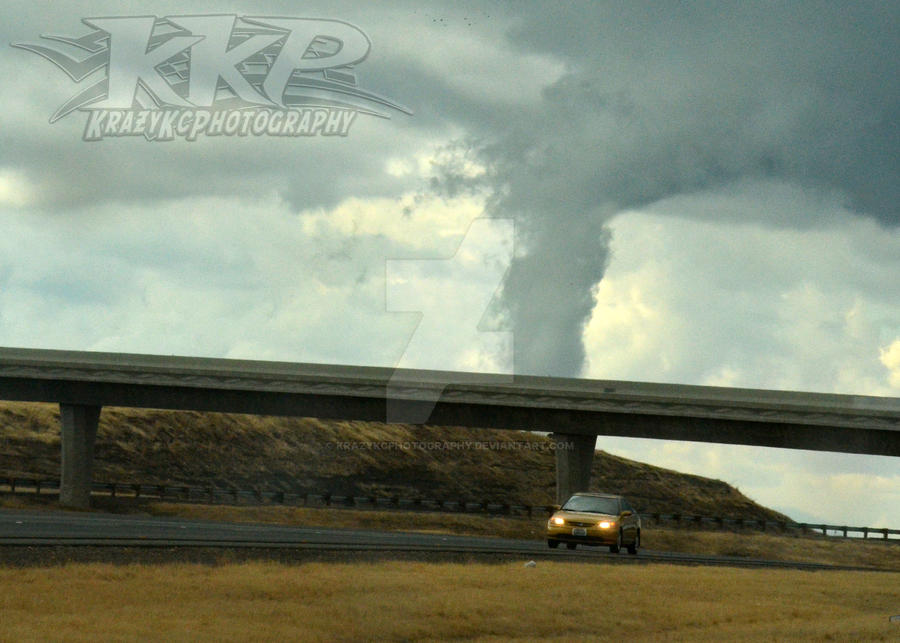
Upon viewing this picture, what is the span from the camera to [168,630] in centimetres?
1566

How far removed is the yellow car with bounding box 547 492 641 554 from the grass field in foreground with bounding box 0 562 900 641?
9272 millimetres

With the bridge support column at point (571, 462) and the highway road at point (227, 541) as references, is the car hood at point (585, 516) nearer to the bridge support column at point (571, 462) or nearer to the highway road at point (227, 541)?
the highway road at point (227, 541)

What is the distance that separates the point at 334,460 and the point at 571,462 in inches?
1723

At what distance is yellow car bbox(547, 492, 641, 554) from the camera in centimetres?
3684

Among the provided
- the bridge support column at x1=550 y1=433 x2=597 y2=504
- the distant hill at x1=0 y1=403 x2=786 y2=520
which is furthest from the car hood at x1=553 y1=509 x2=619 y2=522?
the distant hill at x1=0 y1=403 x2=786 y2=520

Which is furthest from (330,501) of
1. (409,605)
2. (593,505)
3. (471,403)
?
(409,605)

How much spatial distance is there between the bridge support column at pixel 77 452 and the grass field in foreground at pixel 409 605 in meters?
42.4

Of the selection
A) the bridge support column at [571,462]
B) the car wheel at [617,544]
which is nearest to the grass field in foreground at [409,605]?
the car wheel at [617,544]

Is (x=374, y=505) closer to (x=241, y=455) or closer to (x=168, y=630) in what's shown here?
(x=241, y=455)

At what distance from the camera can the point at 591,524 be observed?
36875 mm

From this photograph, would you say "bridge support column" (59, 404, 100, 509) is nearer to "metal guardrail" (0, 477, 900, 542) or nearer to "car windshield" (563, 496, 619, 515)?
"metal guardrail" (0, 477, 900, 542)

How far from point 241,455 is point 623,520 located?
68.4 metres

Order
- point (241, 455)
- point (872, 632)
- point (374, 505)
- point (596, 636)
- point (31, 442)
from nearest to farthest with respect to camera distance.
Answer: point (596, 636) → point (872, 632) → point (374, 505) → point (31, 442) → point (241, 455)

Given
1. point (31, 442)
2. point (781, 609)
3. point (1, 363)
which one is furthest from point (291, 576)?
point (31, 442)
